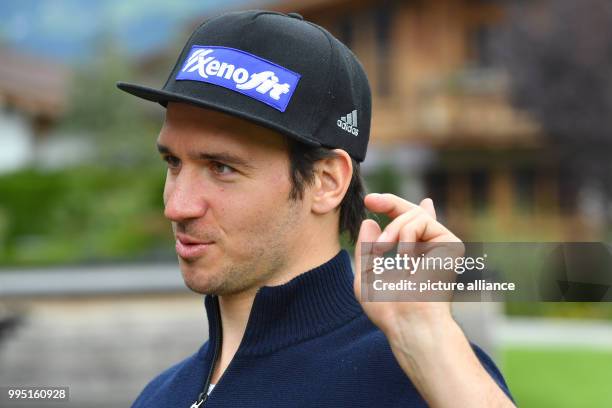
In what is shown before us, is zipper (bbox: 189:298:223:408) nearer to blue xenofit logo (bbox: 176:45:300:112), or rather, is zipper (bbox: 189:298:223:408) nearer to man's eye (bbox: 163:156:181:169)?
man's eye (bbox: 163:156:181:169)

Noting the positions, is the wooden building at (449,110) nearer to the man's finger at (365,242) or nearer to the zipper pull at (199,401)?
the zipper pull at (199,401)

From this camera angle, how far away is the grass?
11547 millimetres

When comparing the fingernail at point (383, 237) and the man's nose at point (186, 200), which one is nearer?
the fingernail at point (383, 237)

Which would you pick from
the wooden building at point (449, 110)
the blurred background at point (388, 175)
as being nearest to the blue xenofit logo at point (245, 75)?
the blurred background at point (388, 175)

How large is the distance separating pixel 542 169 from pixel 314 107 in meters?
27.5

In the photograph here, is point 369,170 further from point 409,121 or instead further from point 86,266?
point 86,266

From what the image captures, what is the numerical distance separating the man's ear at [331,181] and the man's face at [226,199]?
0.11 meters

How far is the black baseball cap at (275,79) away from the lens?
259cm

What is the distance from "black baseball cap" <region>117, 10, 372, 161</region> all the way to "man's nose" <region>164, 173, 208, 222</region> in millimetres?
210

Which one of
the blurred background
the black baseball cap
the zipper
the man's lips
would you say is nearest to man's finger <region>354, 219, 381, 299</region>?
the black baseball cap

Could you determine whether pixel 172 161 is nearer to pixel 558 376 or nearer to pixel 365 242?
pixel 365 242

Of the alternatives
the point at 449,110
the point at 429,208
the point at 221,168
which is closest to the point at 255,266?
the point at 221,168

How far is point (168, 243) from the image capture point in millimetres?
15688

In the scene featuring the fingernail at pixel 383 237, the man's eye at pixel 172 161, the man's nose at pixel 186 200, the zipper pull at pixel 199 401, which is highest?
the man's eye at pixel 172 161
